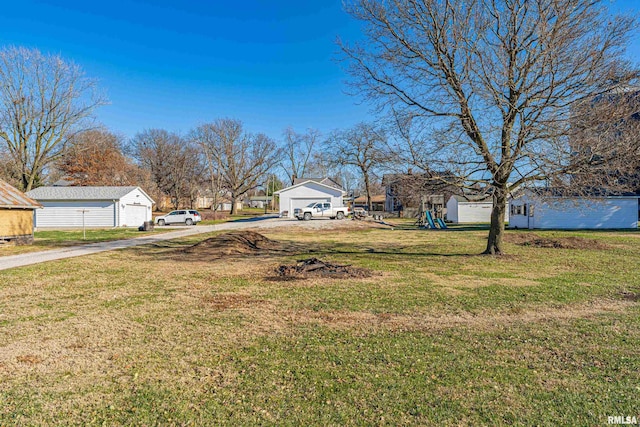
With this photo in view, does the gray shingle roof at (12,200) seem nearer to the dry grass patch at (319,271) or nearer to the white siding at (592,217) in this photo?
the dry grass patch at (319,271)

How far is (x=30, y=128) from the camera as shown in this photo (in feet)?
89.8

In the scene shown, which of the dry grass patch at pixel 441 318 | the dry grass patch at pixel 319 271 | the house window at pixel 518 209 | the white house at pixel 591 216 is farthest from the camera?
the house window at pixel 518 209

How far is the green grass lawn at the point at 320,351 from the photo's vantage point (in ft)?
9.16

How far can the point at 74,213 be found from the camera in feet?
96.4

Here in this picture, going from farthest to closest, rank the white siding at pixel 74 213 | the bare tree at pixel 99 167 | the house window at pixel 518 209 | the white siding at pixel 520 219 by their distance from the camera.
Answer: the bare tree at pixel 99 167 → the white siding at pixel 74 213 → the house window at pixel 518 209 → the white siding at pixel 520 219

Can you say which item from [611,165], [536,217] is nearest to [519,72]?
[611,165]

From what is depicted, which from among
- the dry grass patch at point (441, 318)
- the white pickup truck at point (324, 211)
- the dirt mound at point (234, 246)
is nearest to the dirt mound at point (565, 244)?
the dry grass patch at point (441, 318)

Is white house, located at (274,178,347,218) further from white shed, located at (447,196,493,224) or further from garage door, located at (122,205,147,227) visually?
garage door, located at (122,205,147,227)

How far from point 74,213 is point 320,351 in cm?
3313

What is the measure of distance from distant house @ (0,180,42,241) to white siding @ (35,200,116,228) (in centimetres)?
1344

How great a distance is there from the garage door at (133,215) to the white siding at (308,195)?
45.7ft

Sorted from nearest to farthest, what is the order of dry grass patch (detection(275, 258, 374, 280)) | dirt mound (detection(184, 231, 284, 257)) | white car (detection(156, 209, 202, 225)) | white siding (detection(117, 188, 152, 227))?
dry grass patch (detection(275, 258, 374, 280))
dirt mound (detection(184, 231, 284, 257))
white siding (detection(117, 188, 152, 227))
white car (detection(156, 209, 202, 225))

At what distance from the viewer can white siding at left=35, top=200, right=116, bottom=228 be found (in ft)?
96.1

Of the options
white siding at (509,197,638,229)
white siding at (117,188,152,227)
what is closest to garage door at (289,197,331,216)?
white siding at (117,188,152,227)
